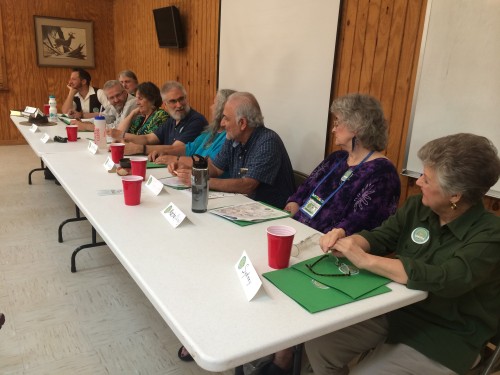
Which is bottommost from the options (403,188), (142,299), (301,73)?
(142,299)

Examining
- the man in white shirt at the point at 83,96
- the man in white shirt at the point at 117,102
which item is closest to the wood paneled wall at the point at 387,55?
the man in white shirt at the point at 117,102

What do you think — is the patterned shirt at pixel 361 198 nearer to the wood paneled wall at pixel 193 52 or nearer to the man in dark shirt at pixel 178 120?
the wood paneled wall at pixel 193 52

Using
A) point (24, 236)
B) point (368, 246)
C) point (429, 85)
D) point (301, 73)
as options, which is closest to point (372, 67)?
point (429, 85)

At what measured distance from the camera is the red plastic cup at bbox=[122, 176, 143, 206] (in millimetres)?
1602

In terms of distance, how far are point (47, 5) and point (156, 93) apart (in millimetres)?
4422

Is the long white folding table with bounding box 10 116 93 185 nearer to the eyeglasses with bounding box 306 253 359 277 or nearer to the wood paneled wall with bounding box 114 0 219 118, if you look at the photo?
the wood paneled wall with bounding box 114 0 219 118

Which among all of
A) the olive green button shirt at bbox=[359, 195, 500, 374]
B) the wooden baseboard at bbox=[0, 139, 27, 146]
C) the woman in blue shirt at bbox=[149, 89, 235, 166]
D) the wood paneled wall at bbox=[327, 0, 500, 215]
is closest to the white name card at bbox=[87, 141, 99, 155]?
the woman in blue shirt at bbox=[149, 89, 235, 166]

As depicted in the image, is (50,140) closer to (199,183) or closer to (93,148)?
(93,148)

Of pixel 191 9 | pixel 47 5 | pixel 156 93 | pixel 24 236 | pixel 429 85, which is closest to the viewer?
pixel 429 85

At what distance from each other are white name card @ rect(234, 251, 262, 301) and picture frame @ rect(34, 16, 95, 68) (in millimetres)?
6713

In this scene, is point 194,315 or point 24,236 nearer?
point 194,315

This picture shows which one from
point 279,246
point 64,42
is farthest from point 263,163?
point 64,42

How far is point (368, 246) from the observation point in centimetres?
134

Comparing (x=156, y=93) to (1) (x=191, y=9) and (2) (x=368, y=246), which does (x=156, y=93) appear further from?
(2) (x=368, y=246)
